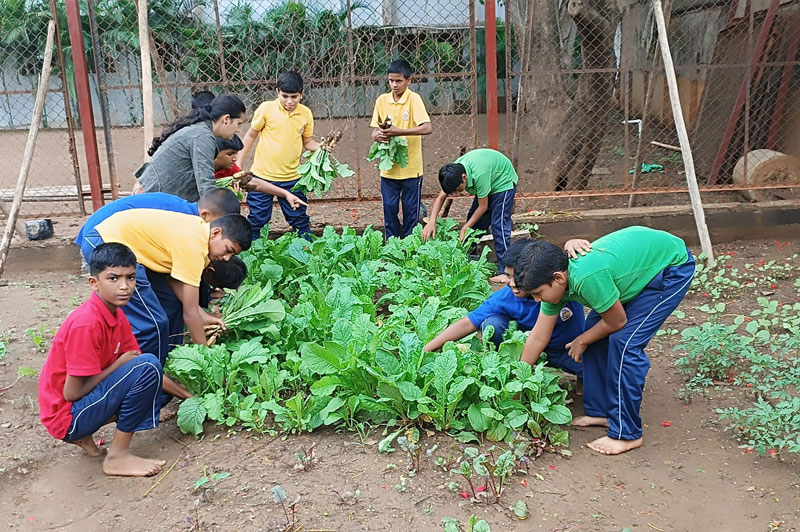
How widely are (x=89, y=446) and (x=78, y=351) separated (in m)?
0.68

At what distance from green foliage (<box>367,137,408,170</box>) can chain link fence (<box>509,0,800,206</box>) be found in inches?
47.8

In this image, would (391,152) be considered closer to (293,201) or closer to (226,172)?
(293,201)

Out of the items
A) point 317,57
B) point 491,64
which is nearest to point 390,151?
point 491,64

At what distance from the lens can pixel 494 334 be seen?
415 cm

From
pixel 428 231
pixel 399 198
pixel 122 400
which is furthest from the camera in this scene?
pixel 399 198

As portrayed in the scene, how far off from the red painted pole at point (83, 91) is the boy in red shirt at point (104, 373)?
142 inches

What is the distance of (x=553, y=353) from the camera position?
4043 mm

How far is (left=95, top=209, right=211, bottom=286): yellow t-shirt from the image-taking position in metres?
3.74

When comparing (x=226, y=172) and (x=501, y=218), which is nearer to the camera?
(x=226, y=172)

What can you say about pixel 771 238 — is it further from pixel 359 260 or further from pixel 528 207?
pixel 359 260

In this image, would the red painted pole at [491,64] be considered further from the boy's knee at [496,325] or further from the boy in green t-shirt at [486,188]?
the boy's knee at [496,325]

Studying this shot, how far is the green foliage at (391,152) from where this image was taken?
623 centimetres

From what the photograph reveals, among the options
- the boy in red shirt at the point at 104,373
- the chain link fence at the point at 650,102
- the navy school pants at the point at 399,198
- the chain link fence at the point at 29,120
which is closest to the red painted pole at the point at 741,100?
the chain link fence at the point at 650,102

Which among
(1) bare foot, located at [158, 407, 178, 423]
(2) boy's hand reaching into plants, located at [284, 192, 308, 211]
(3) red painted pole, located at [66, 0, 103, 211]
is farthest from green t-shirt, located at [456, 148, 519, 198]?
(3) red painted pole, located at [66, 0, 103, 211]
